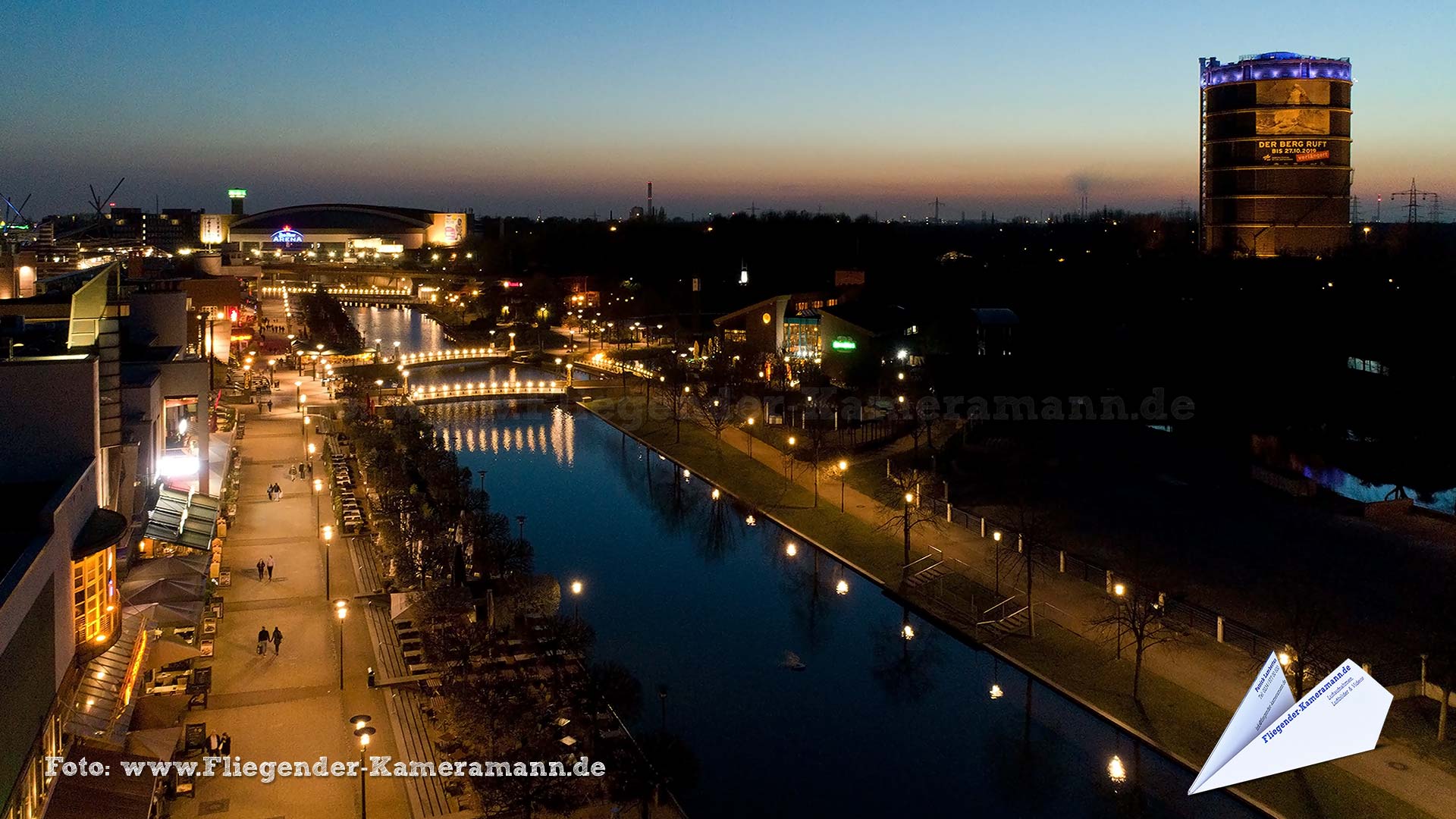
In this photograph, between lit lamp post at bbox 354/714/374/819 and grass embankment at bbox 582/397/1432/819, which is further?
grass embankment at bbox 582/397/1432/819

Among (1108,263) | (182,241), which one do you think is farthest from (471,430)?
(182,241)

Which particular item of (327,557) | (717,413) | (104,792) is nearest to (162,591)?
(104,792)

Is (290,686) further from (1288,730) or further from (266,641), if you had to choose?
(1288,730)

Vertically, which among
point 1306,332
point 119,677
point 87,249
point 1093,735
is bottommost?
point 1093,735

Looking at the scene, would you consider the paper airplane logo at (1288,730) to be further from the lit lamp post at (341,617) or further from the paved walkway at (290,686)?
the lit lamp post at (341,617)

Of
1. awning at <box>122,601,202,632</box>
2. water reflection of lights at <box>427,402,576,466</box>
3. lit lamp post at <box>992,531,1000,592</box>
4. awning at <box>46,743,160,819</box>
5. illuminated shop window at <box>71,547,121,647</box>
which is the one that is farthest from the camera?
water reflection of lights at <box>427,402,576,466</box>

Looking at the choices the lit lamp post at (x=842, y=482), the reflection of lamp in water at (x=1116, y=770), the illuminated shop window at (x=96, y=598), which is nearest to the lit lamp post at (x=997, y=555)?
the lit lamp post at (x=842, y=482)

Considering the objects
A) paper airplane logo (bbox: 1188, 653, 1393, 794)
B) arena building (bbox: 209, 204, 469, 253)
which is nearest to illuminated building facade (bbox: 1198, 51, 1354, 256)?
paper airplane logo (bbox: 1188, 653, 1393, 794)

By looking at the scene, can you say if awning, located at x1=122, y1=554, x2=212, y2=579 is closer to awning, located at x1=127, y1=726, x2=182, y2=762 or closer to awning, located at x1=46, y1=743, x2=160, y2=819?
awning, located at x1=127, y1=726, x2=182, y2=762

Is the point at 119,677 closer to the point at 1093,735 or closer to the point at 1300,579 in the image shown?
the point at 1093,735
